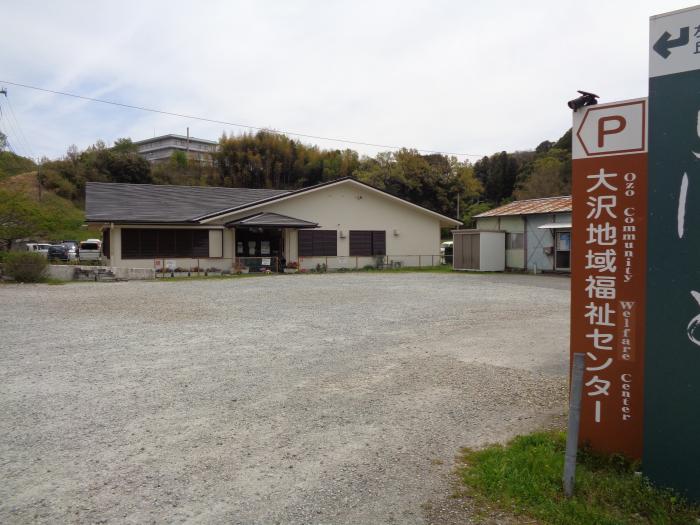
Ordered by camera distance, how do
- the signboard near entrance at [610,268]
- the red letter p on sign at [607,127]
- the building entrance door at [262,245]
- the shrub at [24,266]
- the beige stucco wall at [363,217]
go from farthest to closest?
the beige stucco wall at [363,217]
the building entrance door at [262,245]
the shrub at [24,266]
the red letter p on sign at [607,127]
the signboard near entrance at [610,268]

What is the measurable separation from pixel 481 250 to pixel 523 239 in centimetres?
206

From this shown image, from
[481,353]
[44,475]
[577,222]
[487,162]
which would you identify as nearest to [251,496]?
[44,475]

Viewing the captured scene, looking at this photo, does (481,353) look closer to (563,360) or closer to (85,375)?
(563,360)

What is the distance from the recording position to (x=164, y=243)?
22953 mm

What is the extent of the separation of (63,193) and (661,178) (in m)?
49.7

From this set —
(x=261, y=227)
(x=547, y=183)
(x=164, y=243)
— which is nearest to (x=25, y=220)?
(x=164, y=243)

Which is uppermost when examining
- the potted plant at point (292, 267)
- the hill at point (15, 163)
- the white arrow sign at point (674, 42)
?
the hill at point (15, 163)

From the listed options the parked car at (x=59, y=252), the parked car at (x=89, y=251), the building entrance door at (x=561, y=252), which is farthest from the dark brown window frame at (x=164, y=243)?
the building entrance door at (x=561, y=252)

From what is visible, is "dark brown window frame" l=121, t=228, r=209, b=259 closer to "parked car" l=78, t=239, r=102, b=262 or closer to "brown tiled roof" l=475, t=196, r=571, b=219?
"parked car" l=78, t=239, r=102, b=262

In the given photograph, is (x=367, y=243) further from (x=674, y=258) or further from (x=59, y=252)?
(x=674, y=258)

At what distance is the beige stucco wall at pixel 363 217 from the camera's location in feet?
87.1

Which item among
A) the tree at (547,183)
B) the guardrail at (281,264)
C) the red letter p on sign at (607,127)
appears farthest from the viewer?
the tree at (547,183)

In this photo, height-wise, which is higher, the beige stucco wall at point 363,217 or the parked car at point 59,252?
the beige stucco wall at point 363,217

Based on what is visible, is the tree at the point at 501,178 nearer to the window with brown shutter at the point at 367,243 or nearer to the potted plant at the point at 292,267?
the window with brown shutter at the point at 367,243
